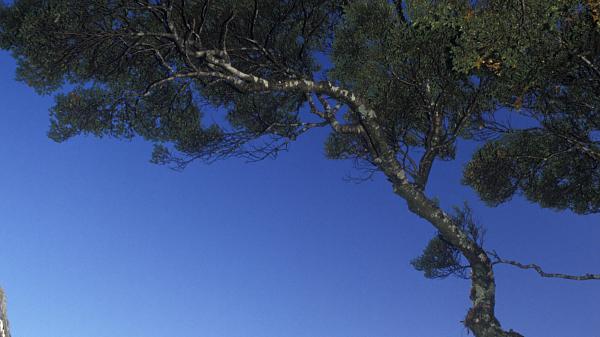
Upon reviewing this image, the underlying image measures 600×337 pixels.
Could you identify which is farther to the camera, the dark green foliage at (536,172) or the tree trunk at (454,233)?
the dark green foliage at (536,172)

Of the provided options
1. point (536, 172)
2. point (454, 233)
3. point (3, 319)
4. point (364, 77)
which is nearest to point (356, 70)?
point (364, 77)

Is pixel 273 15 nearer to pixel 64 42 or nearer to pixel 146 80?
pixel 146 80

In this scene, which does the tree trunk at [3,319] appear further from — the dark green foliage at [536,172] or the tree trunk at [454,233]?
the dark green foliage at [536,172]

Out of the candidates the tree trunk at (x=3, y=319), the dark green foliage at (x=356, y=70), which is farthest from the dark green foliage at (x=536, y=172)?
the tree trunk at (x=3, y=319)

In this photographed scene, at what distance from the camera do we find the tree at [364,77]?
32.3 ft

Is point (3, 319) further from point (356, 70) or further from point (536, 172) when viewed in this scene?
point (536, 172)

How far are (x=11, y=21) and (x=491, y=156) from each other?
13.2 m

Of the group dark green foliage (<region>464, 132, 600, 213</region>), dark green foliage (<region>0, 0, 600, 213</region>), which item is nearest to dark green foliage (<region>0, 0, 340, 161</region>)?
dark green foliage (<region>0, 0, 600, 213</region>)

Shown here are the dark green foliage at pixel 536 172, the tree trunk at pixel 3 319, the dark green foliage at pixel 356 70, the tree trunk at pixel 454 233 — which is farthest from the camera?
the dark green foliage at pixel 536 172

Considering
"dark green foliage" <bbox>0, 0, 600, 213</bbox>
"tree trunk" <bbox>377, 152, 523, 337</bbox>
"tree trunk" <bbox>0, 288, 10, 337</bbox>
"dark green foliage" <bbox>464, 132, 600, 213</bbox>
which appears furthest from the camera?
"dark green foliage" <bbox>464, 132, 600, 213</bbox>

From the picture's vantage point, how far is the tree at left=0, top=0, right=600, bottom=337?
986cm

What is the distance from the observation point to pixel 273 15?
14.6 meters

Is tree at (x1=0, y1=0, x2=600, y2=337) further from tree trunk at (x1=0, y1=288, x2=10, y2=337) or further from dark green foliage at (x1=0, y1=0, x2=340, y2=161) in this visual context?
tree trunk at (x1=0, y1=288, x2=10, y2=337)

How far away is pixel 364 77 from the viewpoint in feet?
44.9
